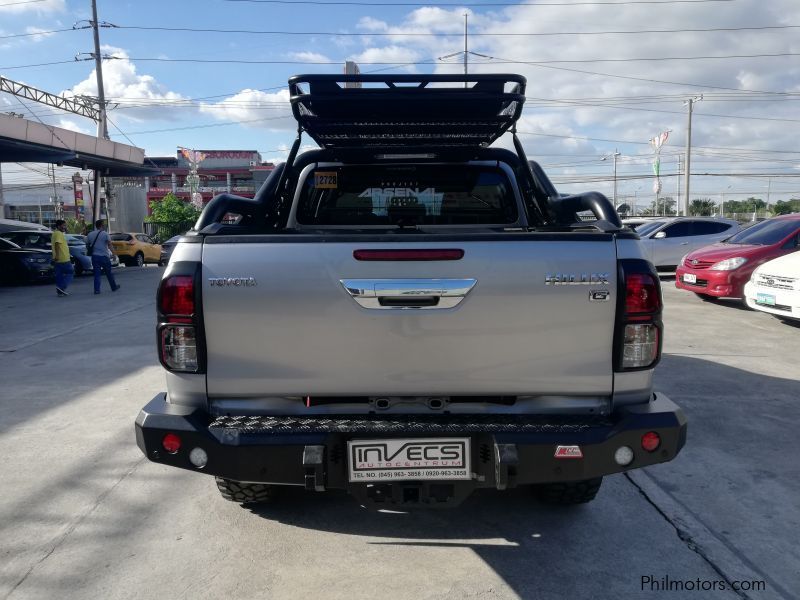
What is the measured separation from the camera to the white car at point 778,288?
8.60 meters

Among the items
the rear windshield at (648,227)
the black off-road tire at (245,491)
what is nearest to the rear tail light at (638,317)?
the black off-road tire at (245,491)

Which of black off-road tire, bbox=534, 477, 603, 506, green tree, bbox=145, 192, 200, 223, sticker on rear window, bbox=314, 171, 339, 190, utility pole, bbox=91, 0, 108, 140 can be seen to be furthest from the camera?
green tree, bbox=145, 192, 200, 223

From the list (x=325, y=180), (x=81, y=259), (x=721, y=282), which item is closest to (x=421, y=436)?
(x=325, y=180)


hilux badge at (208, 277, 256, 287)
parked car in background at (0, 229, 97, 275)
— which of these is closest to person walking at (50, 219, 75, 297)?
parked car in background at (0, 229, 97, 275)

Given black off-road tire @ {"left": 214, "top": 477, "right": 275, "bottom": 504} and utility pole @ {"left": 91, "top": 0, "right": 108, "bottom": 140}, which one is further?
utility pole @ {"left": 91, "top": 0, "right": 108, "bottom": 140}

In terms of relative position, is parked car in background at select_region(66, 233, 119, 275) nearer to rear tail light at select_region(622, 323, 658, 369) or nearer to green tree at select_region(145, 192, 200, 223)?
rear tail light at select_region(622, 323, 658, 369)

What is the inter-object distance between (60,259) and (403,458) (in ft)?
47.1

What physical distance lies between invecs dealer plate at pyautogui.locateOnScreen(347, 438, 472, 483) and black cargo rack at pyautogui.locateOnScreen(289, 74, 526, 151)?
5.97ft

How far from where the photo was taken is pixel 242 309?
100 inches

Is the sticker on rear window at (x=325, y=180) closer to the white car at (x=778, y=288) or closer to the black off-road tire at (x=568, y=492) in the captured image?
the black off-road tire at (x=568, y=492)

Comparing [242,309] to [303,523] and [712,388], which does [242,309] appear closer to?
[303,523]

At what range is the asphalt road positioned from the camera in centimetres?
279

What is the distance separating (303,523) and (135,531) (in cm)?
88

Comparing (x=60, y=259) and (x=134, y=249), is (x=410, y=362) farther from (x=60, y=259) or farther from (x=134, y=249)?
(x=134, y=249)
